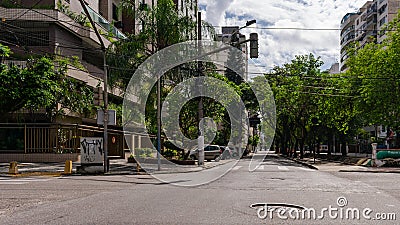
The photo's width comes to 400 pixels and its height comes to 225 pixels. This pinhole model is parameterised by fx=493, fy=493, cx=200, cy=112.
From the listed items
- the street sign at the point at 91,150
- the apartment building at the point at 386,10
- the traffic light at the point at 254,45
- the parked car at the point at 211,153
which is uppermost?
the apartment building at the point at 386,10

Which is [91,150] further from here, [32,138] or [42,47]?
[42,47]

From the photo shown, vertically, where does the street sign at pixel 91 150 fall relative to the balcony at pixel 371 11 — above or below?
below

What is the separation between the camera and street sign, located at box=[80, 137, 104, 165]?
76.0 feet

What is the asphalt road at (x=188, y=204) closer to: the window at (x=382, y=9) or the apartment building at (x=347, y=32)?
the window at (x=382, y=9)

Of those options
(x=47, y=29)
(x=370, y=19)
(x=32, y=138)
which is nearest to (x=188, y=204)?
(x=32, y=138)

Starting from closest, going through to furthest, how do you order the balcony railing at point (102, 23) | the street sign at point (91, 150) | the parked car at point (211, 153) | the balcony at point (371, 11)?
the street sign at point (91, 150)
the balcony railing at point (102, 23)
the parked car at point (211, 153)
the balcony at point (371, 11)

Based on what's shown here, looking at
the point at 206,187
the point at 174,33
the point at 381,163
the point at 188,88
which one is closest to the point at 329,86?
the point at 381,163

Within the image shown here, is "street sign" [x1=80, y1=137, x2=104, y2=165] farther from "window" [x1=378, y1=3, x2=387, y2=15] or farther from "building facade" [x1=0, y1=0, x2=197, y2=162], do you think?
"window" [x1=378, y1=3, x2=387, y2=15]

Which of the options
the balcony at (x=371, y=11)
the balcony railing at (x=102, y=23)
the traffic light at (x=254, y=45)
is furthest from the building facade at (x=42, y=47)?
the balcony at (x=371, y=11)

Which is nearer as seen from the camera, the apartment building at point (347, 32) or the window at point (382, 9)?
the window at point (382, 9)

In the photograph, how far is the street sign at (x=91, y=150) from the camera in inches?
912

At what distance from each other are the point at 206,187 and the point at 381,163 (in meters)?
18.6

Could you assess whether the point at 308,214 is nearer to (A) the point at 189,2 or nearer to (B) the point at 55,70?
(A) the point at 189,2

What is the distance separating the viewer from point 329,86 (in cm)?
4547
